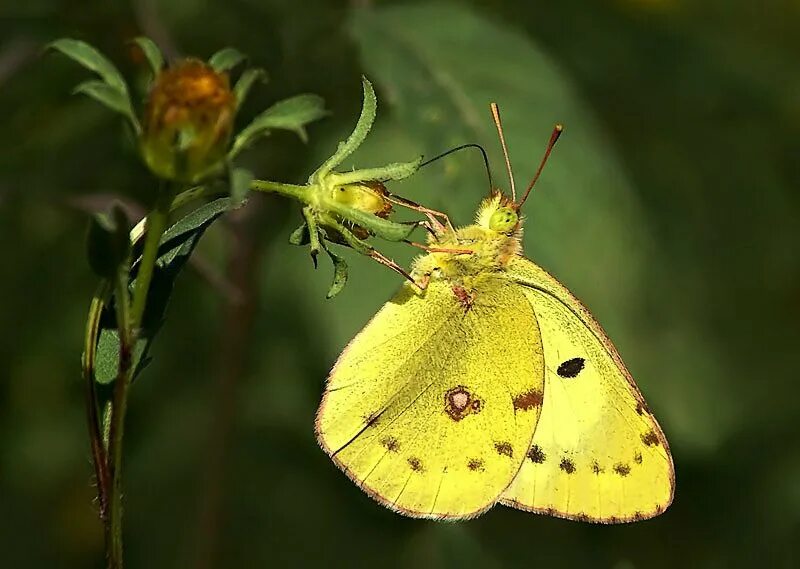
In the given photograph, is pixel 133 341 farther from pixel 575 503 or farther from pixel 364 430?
pixel 575 503

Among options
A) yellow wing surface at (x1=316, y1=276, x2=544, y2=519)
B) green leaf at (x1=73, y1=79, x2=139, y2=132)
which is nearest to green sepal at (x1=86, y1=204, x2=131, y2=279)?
green leaf at (x1=73, y1=79, x2=139, y2=132)

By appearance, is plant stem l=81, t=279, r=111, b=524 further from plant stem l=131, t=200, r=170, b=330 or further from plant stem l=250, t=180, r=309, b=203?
plant stem l=250, t=180, r=309, b=203

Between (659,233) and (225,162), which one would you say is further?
(659,233)

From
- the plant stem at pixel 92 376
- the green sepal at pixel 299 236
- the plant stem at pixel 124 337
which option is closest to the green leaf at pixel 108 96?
the plant stem at pixel 124 337

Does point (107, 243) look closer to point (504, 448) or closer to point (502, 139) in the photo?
point (504, 448)

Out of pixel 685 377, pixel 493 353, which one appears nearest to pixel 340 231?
pixel 493 353

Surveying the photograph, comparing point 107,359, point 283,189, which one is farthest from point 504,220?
point 107,359
